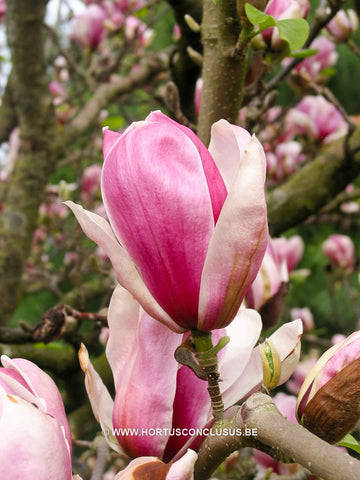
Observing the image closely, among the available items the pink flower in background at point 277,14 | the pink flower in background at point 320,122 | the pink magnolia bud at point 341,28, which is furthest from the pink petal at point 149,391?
the pink flower in background at point 320,122

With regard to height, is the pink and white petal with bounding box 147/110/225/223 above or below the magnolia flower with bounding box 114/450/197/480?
above

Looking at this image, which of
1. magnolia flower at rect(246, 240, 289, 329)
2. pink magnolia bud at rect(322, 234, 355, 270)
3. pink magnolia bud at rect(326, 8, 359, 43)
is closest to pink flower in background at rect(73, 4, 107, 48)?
pink magnolia bud at rect(326, 8, 359, 43)

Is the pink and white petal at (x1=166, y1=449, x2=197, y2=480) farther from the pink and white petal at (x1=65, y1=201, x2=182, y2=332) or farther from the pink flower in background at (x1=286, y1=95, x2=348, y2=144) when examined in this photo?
the pink flower in background at (x1=286, y1=95, x2=348, y2=144)

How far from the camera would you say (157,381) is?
0.38m

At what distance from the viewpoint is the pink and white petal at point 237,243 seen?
313mm

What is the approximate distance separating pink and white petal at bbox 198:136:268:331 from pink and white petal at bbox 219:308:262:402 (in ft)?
0.23

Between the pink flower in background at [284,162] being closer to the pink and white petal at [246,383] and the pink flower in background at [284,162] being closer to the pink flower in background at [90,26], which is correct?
the pink flower in background at [90,26]

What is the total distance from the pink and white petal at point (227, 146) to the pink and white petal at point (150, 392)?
112mm

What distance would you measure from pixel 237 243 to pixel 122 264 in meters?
0.07

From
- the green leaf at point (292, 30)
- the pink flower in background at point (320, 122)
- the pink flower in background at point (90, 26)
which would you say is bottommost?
the pink flower in background at point (90, 26)

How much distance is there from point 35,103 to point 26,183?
0.65ft

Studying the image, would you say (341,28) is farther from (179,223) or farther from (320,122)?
(179,223)

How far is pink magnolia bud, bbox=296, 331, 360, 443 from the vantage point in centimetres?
33

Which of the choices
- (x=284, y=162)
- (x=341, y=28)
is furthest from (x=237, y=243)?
(x=284, y=162)
